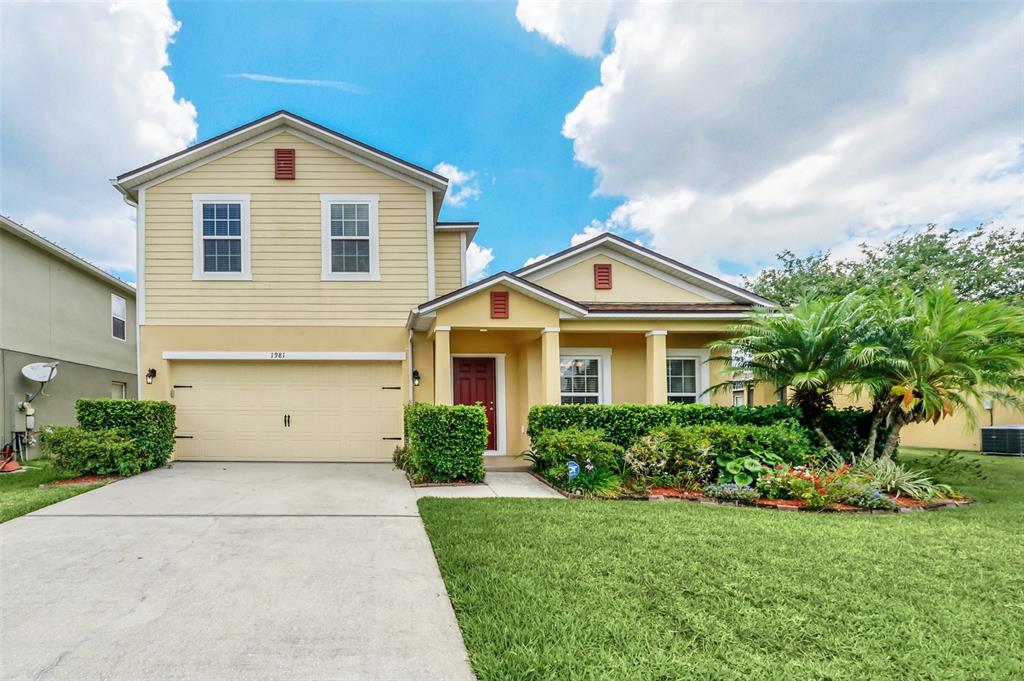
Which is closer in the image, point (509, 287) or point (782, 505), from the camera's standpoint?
point (782, 505)

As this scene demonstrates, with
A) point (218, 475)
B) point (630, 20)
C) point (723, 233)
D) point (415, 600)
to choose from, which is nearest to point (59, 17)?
point (218, 475)

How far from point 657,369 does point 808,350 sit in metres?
2.67

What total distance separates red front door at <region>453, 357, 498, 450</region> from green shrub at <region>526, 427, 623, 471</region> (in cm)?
319

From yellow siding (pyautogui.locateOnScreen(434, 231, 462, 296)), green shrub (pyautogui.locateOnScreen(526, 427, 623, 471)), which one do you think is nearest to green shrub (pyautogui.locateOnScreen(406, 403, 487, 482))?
green shrub (pyautogui.locateOnScreen(526, 427, 623, 471))

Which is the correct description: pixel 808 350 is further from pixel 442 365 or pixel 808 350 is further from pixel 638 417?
pixel 442 365

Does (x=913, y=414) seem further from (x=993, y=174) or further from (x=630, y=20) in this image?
(x=993, y=174)

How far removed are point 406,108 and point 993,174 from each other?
63.4 feet

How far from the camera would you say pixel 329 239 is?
10664 mm

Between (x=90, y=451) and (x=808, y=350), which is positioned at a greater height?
(x=808, y=350)

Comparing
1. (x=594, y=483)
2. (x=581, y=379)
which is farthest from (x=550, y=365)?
(x=594, y=483)

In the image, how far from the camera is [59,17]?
33.6 ft

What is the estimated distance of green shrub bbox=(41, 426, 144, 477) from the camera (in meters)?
8.12

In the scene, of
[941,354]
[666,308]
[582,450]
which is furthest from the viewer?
[666,308]

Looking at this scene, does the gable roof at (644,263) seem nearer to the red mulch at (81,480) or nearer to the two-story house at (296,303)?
the two-story house at (296,303)
